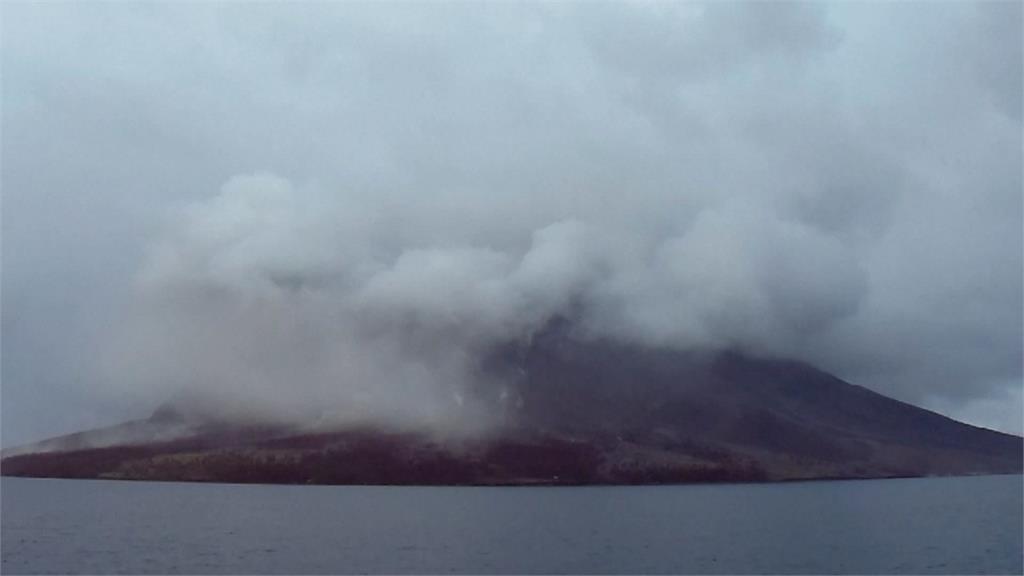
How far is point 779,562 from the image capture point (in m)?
72.6

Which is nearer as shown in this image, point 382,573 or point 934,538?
point 382,573

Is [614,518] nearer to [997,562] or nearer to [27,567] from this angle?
[997,562]

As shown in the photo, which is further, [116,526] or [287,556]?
[116,526]

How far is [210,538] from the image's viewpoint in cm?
8519

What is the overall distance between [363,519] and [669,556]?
Answer: 4967 centimetres

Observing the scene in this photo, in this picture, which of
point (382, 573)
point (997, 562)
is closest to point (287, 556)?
point (382, 573)

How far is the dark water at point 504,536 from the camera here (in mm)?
69250

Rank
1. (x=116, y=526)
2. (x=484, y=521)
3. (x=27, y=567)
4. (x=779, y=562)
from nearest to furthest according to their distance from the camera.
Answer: (x=27, y=567) → (x=779, y=562) → (x=116, y=526) → (x=484, y=521)

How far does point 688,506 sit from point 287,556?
8373 centimetres

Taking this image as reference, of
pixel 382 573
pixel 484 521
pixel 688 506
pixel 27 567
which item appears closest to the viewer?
pixel 27 567

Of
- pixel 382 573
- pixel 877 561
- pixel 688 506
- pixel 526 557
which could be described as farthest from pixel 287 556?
pixel 688 506

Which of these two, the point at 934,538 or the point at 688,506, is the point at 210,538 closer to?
the point at 934,538

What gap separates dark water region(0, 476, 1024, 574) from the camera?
69.2 meters

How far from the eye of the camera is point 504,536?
9450 centimetres
